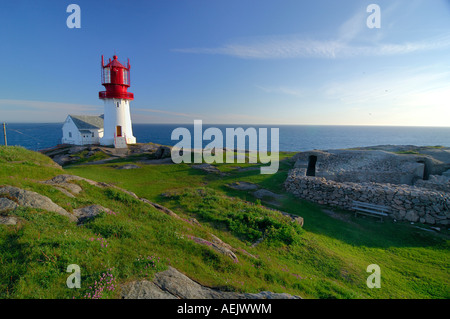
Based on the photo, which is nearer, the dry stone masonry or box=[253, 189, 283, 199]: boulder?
Answer: the dry stone masonry

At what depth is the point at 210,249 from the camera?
7320 millimetres

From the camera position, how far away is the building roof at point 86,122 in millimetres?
41781

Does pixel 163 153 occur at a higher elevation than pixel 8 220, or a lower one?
higher

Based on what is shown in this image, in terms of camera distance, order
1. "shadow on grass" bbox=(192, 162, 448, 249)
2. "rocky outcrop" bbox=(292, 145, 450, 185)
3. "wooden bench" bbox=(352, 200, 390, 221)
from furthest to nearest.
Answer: "rocky outcrop" bbox=(292, 145, 450, 185), "wooden bench" bbox=(352, 200, 390, 221), "shadow on grass" bbox=(192, 162, 448, 249)

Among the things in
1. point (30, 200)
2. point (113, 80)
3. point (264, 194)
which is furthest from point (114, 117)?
point (30, 200)

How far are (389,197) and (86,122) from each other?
49.5m

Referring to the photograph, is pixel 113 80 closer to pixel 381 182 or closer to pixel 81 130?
pixel 81 130

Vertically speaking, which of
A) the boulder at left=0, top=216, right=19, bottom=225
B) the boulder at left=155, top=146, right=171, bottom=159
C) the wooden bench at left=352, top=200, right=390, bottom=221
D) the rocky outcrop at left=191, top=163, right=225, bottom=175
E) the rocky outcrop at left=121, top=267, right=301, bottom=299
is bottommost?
the wooden bench at left=352, top=200, right=390, bottom=221

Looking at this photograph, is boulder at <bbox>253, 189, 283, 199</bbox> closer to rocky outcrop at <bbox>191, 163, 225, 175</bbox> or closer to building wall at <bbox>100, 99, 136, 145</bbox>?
rocky outcrop at <bbox>191, 163, 225, 175</bbox>

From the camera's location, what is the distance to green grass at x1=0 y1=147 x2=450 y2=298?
17.1 ft

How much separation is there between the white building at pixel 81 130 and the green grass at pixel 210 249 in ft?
86.6

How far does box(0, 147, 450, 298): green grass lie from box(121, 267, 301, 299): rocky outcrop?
0.24 meters

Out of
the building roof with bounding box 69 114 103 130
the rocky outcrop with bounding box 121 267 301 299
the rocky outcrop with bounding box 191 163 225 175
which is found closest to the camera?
the rocky outcrop with bounding box 121 267 301 299

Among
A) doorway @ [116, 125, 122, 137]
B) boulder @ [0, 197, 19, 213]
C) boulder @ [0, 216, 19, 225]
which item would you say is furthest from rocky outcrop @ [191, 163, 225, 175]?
doorway @ [116, 125, 122, 137]
